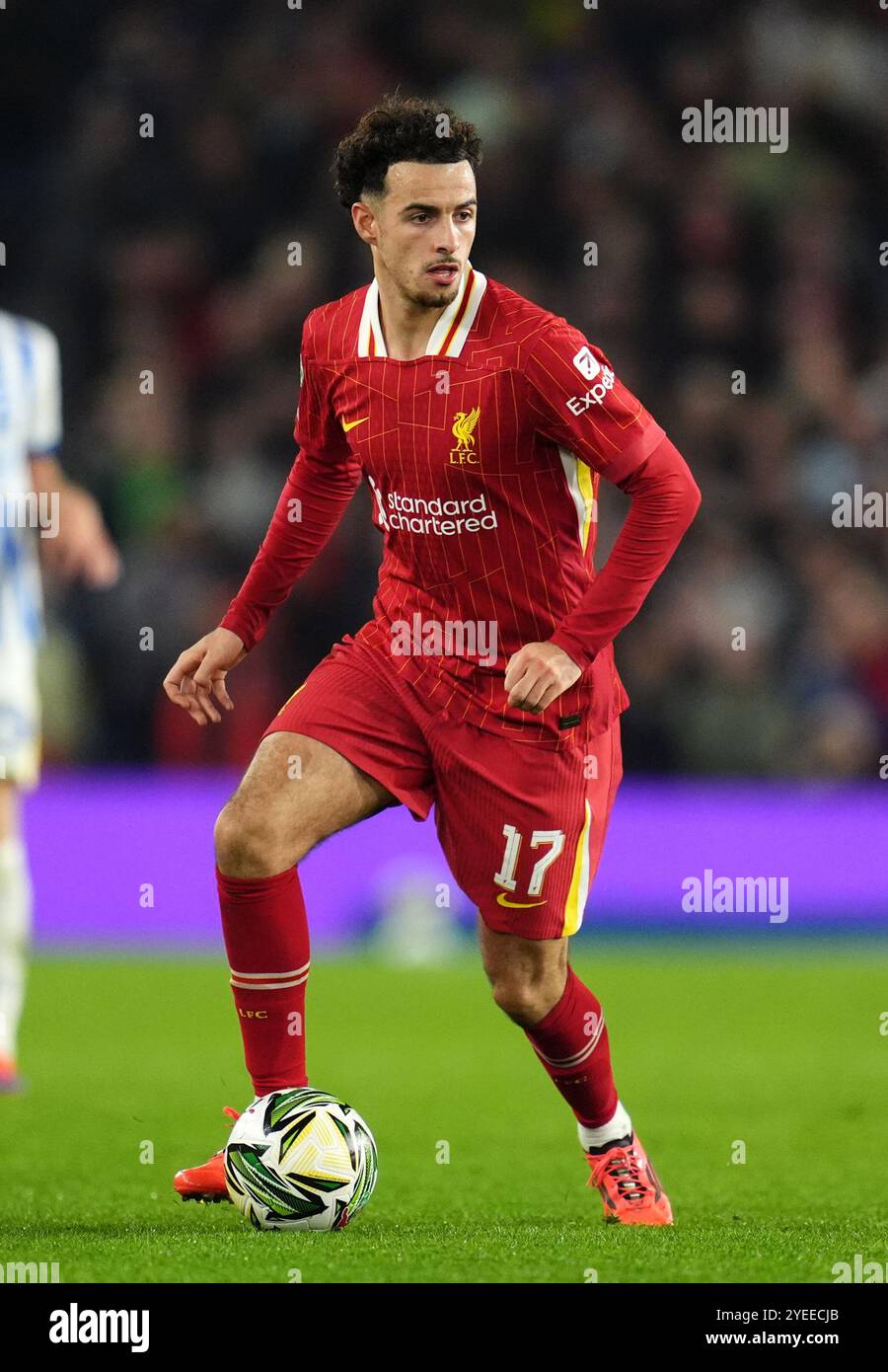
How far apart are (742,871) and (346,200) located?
228 inches

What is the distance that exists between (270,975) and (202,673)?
691mm

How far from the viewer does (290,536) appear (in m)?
4.67

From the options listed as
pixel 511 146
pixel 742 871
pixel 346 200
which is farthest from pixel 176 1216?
pixel 511 146

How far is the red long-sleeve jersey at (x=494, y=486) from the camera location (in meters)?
4.11

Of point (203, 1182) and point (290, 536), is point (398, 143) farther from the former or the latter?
point (203, 1182)

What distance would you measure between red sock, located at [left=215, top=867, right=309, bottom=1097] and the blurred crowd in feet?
20.3

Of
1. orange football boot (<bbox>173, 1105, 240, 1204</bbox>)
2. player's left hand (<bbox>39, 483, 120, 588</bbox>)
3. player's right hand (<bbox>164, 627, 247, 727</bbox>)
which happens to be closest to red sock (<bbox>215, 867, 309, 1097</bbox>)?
orange football boot (<bbox>173, 1105, 240, 1204</bbox>)

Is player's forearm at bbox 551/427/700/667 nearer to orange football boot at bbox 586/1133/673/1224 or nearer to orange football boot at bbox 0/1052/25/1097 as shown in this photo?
orange football boot at bbox 586/1133/673/1224

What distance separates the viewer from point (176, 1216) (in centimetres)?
429

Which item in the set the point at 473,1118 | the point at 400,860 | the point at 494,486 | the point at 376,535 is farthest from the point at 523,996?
the point at 376,535

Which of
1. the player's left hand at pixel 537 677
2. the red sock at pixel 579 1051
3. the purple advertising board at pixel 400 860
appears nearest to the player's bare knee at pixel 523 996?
the red sock at pixel 579 1051

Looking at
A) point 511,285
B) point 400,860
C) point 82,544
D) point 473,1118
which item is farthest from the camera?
point 511,285

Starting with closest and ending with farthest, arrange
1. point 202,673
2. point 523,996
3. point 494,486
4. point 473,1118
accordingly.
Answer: point 494,486 → point 523,996 → point 202,673 → point 473,1118

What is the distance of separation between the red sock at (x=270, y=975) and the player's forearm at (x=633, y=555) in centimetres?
75
